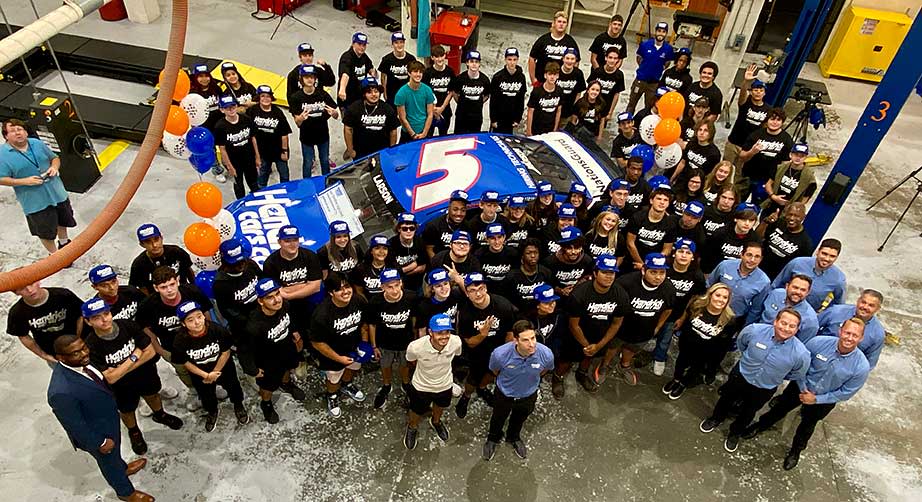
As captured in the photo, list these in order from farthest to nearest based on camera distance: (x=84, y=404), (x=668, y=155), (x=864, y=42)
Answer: (x=864, y=42)
(x=668, y=155)
(x=84, y=404)

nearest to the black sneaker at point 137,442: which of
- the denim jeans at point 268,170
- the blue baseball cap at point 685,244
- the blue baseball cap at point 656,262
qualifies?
the denim jeans at point 268,170

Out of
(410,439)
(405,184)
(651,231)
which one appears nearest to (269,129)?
(405,184)

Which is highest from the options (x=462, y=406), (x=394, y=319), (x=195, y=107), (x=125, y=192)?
(x=125, y=192)

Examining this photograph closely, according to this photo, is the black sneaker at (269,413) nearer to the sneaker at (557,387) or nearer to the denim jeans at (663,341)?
the sneaker at (557,387)

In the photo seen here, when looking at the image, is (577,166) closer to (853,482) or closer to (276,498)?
(853,482)

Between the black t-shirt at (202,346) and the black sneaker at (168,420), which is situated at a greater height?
the black t-shirt at (202,346)

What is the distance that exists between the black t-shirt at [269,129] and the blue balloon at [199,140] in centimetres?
49

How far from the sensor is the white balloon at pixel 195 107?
6680mm

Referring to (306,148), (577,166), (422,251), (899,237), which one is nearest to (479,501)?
(422,251)

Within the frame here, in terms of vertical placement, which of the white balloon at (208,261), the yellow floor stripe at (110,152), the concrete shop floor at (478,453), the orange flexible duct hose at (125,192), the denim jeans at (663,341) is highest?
the orange flexible duct hose at (125,192)

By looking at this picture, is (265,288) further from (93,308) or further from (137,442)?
(137,442)

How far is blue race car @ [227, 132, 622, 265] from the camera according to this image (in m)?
5.80

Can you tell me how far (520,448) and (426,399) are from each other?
96cm

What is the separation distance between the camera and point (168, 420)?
5.16 m
